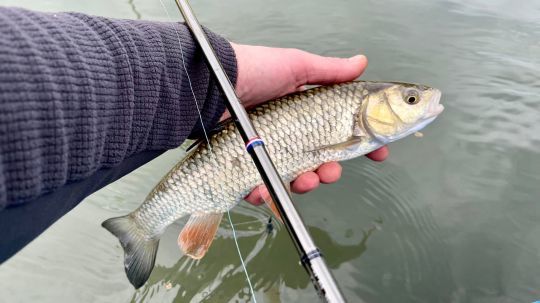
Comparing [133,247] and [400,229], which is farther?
[400,229]

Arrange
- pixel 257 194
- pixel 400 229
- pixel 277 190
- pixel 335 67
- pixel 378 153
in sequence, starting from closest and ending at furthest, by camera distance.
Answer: pixel 277 190 → pixel 257 194 → pixel 335 67 → pixel 378 153 → pixel 400 229

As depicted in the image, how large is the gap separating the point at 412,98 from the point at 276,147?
679 mm

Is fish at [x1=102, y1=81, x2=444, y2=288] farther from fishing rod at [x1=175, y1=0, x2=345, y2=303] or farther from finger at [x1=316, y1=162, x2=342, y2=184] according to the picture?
fishing rod at [x1=175, y1=0, x2=345, y2=303]

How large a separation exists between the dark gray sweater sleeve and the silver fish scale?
18 centimetres

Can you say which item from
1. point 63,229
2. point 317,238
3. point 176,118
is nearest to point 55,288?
point 63,229

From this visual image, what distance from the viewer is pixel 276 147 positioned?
1961mm

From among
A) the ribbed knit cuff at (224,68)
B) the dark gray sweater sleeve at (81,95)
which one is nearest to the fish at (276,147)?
the ribbed knit cuff at (224,68)

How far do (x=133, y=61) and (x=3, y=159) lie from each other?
0.62 meters

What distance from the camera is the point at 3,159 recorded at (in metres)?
1.06

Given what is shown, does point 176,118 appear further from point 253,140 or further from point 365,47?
point 365,47

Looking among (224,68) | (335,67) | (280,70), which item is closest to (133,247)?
(224,68)

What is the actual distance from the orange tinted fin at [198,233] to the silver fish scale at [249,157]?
2.0 inches

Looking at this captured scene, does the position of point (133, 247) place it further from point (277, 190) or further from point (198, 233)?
point (277, 190)

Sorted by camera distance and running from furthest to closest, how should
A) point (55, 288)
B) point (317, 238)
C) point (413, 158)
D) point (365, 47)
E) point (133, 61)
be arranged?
point (365, 47) < point (413, 158) < point (317, 238) < point (55, 288) < point (133, 61)
